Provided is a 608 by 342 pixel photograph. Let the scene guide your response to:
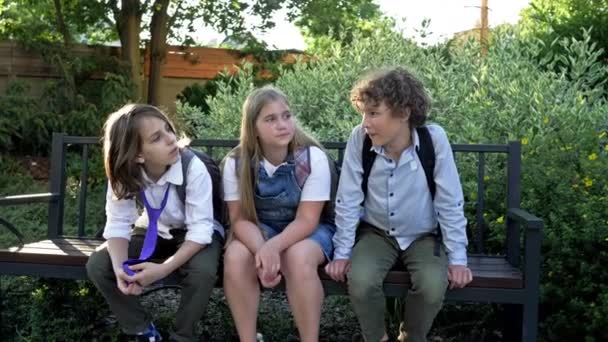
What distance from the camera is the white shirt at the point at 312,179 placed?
370 centimetres

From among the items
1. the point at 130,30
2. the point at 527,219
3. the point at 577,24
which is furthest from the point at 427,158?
the point at 130,30

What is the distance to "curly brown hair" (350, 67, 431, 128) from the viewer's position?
3520 mm

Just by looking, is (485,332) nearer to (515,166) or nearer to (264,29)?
(515,166)

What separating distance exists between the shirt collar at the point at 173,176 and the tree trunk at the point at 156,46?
8.48 metres

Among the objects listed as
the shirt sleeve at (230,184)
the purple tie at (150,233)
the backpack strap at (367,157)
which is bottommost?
the purple tie at (150,233)

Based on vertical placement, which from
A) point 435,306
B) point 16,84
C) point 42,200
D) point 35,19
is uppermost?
point 35,19

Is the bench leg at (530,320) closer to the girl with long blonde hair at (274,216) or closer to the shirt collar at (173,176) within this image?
the girl with long blonde hair at (274,216)

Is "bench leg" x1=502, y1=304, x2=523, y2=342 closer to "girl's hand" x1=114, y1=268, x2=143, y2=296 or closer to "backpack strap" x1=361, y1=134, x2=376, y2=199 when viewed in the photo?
"backpack strap" x1=361, y1=134, x2=376, y2=199

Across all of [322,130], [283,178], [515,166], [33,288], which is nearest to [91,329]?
[33,288]

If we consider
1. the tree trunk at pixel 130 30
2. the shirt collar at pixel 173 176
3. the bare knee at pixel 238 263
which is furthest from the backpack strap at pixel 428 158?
the tree trunk at pixel 130 30

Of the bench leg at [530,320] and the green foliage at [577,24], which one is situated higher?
the green foliage at [577,24]

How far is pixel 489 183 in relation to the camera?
4.62 meters

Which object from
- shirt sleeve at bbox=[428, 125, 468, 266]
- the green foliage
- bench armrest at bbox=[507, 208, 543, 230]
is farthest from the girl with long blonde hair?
the green foliage

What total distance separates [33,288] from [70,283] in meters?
0.40
